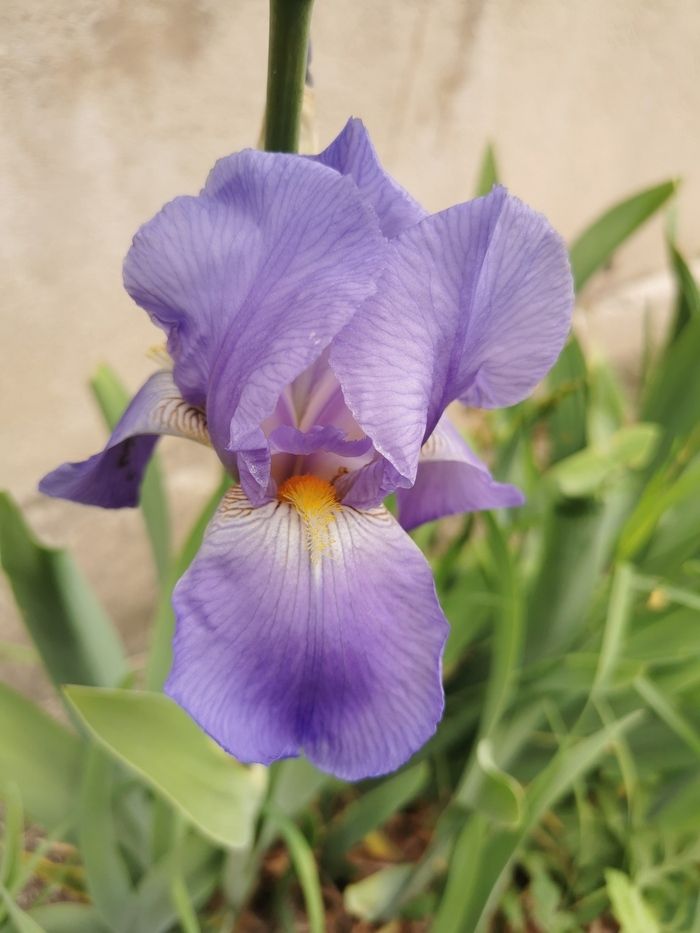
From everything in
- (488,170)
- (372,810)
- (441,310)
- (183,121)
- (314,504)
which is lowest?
(372,810)

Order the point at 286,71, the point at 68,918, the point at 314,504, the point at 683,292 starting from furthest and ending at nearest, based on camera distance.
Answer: the point at 683,292
the point at 68,918
the point at 314,504
the point at 286,71

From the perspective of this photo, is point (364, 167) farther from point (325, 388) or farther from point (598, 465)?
point (598, 465)

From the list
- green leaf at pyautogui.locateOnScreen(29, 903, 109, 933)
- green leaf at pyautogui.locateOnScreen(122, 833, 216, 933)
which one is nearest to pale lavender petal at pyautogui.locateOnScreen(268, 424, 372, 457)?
green leaf at pyautogui.locateOnScreen(122, 833, 216, 933)

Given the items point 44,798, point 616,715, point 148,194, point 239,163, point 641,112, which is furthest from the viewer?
point 641,112

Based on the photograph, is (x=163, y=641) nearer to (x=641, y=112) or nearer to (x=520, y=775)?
(x=520, y=775)

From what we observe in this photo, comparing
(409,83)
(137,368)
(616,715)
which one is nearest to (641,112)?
(409,83)

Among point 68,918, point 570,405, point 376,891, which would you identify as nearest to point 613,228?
point 570,405
